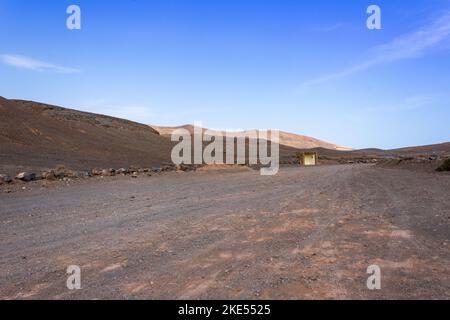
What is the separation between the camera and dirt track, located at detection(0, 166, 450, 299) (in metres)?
5.19

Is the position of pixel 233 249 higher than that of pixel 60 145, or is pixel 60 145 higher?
pixel 60 145

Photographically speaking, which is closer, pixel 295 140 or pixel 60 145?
pixel 60 145

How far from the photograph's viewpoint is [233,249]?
7.08 m

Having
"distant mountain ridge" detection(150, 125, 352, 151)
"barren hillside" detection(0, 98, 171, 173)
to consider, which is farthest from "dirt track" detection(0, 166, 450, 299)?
"distant mountain ridge" detection(150, 125, 352, 151)

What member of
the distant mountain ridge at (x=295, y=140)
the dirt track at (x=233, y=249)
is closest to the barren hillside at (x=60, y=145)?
the dirt track at (x=233, y=249)

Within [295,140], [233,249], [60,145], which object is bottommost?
[233,249]

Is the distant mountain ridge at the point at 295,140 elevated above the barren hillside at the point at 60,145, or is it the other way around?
the distant mountain ridge at the point at 295,140

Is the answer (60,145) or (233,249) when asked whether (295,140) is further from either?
(233,249)

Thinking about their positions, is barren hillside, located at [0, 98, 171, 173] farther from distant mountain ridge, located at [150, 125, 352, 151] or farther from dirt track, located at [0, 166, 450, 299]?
distant mountain ridge, located at [150, 125, 352, 151]

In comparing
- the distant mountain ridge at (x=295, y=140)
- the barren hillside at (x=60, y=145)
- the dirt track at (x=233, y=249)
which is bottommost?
the dirt track at (x=233, y=249)

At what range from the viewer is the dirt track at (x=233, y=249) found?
5.19 meters

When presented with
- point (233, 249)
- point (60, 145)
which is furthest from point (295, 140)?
point (233, 249)

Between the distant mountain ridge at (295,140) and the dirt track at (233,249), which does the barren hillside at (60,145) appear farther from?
the distant mountain ridge at (295,140)

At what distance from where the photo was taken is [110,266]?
627 centimetres
